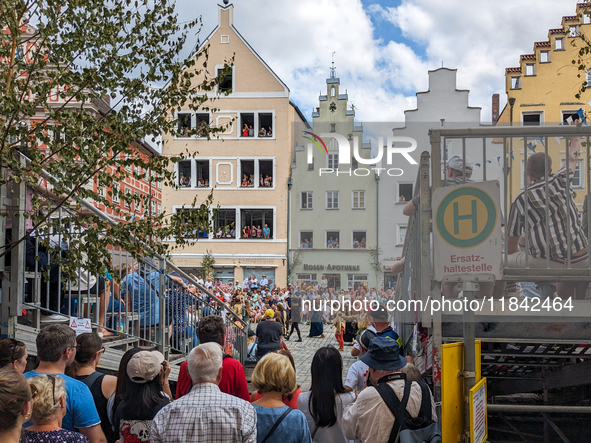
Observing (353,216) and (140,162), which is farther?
(353,216)

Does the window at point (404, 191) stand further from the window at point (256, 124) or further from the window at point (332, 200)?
the window at point (256, 124)

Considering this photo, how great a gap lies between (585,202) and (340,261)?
115ft

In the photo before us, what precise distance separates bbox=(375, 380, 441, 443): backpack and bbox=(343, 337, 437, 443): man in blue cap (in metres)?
0.02

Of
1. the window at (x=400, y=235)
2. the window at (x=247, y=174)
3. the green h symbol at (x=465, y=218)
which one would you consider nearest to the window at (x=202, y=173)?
the window at (x=247, y=174)

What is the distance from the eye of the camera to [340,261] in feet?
128

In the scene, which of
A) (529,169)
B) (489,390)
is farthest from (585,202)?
(489,390)

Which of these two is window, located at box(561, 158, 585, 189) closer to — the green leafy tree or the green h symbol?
the green h symbol

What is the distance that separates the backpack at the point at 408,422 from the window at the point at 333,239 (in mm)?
35105

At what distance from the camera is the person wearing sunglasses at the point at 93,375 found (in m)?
4.29

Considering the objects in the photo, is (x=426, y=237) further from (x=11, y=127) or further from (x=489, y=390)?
(x=489, y=390)

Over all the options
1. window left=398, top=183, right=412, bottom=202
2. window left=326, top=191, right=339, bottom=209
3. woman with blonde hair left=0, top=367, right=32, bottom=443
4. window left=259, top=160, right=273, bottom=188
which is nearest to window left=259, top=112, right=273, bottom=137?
window left=259, top=160, right=273, bottom=188

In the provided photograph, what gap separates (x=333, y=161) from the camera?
41.2 m

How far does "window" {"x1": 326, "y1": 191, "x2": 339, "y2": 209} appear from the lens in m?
39.5

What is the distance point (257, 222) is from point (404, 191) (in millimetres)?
9499
